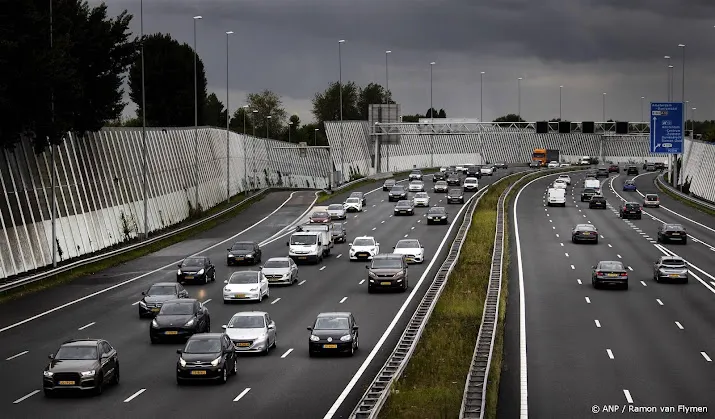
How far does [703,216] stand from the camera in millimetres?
106625

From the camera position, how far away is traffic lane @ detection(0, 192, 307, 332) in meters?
52.7

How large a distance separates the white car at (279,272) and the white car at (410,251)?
9.72m

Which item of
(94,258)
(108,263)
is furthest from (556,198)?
(94,258)

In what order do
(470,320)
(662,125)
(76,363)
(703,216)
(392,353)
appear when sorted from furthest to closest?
(662,125) → (703,216) → (470,320) → (392,353) → (76,363)

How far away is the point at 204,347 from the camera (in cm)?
3475

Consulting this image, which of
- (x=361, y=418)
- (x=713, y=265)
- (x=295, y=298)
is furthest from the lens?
(x=713, y=265)

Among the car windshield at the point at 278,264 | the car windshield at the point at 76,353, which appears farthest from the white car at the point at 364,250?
the car windshield at the point at 76,353

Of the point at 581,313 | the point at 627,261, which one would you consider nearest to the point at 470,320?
the point at 581,313

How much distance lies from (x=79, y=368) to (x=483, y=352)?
39.9 ft

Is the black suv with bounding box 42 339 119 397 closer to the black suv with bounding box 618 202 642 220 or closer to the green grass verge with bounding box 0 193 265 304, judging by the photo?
the green grass verge with bounding box 0 193 265 304

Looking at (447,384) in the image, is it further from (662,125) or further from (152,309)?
(662,125)

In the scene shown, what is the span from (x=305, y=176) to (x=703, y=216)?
8012 cm

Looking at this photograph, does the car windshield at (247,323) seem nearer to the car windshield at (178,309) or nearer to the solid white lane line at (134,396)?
the car windshield at (178,309)

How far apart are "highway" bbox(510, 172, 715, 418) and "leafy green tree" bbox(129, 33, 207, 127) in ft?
284
